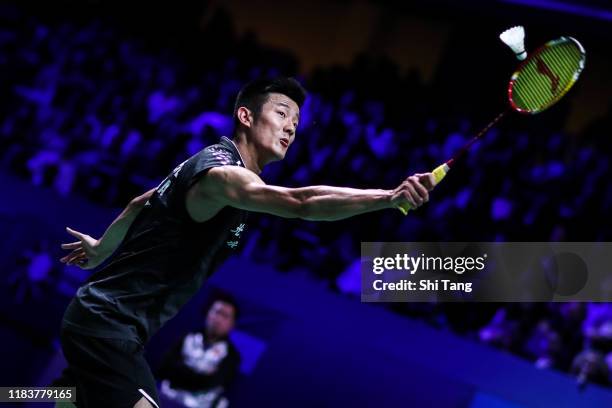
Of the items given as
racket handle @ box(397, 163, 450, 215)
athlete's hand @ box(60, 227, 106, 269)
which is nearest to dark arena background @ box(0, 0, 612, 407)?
athlete's hand @ box(60, 227, 106, 269)

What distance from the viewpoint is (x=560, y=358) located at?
210 inches

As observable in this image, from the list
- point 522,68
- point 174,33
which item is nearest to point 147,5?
point 174,33

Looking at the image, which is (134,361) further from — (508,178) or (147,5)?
(147,5)

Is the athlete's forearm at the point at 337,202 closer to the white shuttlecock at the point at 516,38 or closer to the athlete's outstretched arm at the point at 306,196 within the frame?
the athlete's outstretched arm at the point at 306,196

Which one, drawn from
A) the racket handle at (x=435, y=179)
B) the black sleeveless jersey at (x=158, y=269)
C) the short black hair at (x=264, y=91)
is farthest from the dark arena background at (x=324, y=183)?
the racket handle at (x=435, y=179)

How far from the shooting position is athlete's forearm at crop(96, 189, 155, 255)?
312 cm

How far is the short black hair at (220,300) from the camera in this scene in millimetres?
5171

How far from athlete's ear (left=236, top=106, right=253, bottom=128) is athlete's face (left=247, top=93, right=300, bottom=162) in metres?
0.02

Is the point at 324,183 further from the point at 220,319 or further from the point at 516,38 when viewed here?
the point at 516,38

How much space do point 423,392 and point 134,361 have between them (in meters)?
2.64

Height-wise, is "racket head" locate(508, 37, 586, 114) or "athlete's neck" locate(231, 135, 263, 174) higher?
"racket head" locate(508, 37, 586, 114)

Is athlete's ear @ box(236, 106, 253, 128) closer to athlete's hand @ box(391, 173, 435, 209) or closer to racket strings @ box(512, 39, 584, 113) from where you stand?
athlete's hand @ box(391, 173, 435, 209)

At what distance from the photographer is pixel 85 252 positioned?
10.7 feet

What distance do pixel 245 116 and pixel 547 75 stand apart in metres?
1.18
